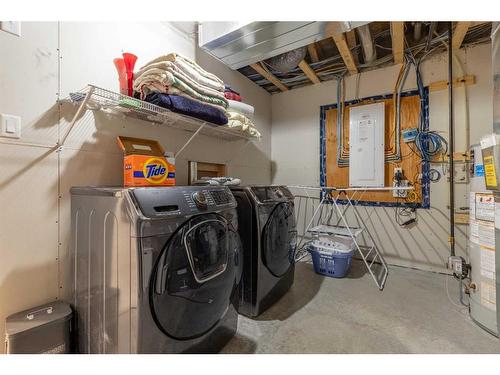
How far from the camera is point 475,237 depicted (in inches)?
63.5

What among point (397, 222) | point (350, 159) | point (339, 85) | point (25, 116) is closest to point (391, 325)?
point (397, 222)

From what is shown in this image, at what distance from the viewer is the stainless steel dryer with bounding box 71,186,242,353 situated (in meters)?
0.92

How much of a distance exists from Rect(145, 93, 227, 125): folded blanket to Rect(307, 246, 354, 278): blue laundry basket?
65.3 inches

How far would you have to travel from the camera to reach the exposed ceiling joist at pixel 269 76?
2674 mm

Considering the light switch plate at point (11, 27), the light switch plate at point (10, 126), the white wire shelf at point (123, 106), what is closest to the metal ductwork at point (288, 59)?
the white wire shelf at point (123, 106)

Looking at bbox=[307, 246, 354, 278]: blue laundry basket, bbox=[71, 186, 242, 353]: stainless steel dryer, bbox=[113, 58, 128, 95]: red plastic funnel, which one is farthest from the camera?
bbox=[307, 246, 354, 278]: blue laundry basket

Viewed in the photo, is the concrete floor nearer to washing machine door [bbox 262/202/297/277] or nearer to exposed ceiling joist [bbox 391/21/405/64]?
washing machine door [bbox 262/202/297/277]

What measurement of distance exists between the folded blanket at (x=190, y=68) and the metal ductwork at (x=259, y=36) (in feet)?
1.48

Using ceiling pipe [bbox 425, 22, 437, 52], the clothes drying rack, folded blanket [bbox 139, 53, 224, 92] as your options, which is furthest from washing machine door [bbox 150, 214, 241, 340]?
ceiling pipe [bbox 425, 22, 437, 52]

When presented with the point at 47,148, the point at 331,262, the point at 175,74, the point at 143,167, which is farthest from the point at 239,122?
the point at 331,262

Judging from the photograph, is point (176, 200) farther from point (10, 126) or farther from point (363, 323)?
point (363, 323)

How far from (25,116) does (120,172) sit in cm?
55

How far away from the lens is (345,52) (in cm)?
236

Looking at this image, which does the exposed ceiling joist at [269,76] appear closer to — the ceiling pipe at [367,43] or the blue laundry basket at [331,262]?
the ceiling pipe at [367,43]
